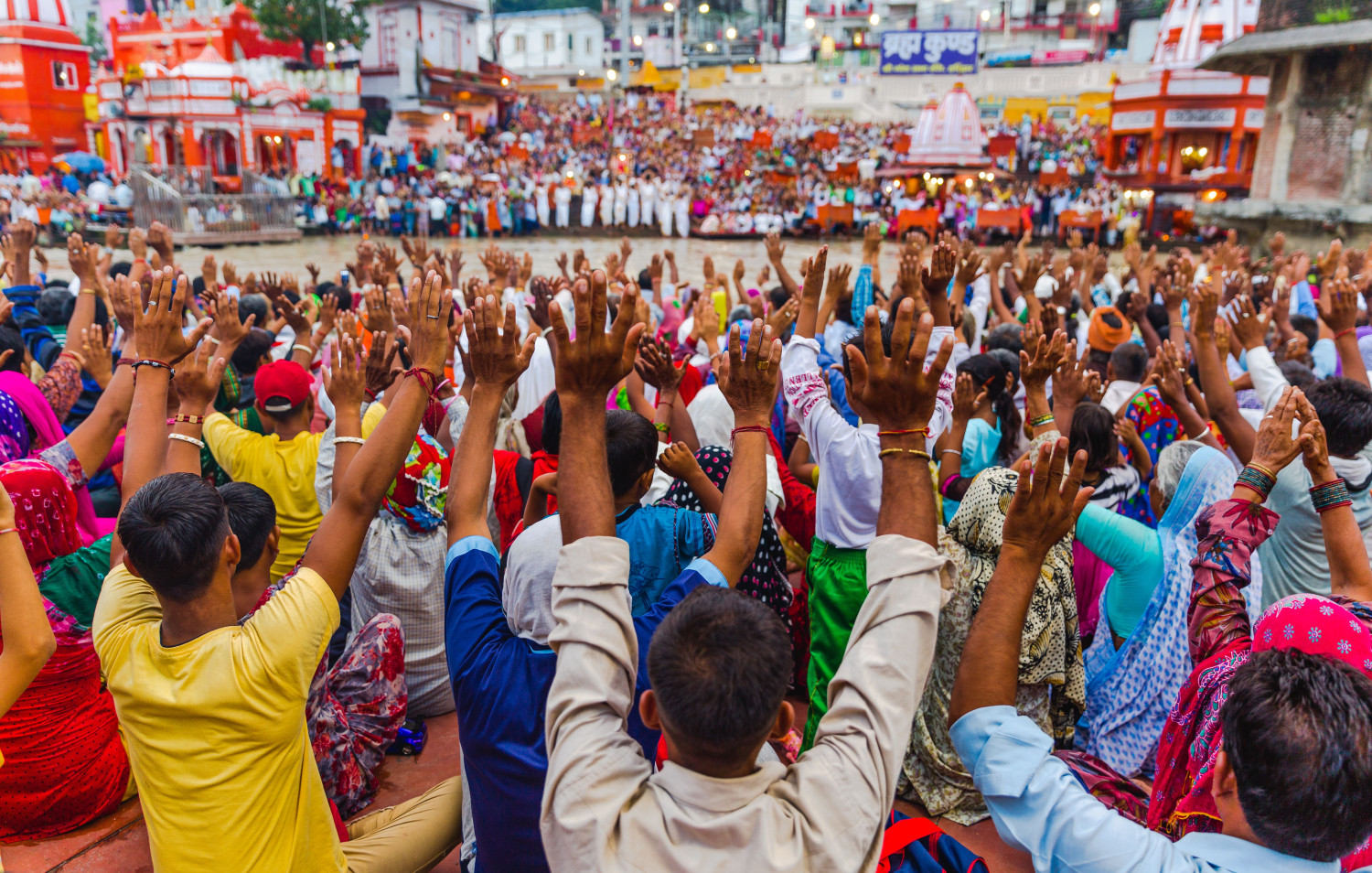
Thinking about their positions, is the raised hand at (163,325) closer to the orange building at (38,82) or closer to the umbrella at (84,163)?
the umbrella at (84,163)

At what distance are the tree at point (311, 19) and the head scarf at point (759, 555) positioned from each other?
3575 centimetres

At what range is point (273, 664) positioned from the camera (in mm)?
1677

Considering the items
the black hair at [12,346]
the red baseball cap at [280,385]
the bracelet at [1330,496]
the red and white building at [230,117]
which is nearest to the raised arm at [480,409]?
the red baseball cap at [280,385]

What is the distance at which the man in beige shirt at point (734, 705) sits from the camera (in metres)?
1.17

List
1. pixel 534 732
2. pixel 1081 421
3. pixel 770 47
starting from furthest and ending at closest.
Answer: pixel 770 47, pixel 1081 421, pixel 534 732

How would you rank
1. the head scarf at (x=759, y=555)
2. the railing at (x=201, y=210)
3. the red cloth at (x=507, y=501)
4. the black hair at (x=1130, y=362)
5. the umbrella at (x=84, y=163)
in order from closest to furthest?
1. the head scarf at (x=759, y=555)
2. the red cloth at (x=507, y=501)
3. the black hair at (x=1130, y=362)
4. the railing at (x=201, y=210)
5. the umbrella at (x=84, y=163)

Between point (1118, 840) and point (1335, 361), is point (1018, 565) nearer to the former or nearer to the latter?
point (1118, 840)

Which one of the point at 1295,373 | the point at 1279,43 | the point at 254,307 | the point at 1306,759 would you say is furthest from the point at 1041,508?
the point at 1279,43

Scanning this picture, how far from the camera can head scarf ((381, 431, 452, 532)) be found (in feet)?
10.0

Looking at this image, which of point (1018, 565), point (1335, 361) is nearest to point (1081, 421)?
point (1018, 565)

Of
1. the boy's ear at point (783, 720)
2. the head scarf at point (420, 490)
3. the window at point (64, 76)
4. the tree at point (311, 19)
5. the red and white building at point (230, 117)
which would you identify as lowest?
the head scarf at point (420, 490)

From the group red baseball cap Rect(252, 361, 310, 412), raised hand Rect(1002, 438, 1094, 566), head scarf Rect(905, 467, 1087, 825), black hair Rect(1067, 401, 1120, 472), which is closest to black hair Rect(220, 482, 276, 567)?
red baseball cap Rect(252, 361, 310, 412)

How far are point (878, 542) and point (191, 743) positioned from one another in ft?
4.57

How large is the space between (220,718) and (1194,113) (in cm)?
2636
